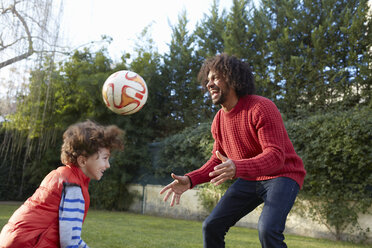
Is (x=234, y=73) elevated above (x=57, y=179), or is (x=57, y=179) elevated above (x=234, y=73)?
(x=234, y=73)

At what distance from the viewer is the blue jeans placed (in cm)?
208

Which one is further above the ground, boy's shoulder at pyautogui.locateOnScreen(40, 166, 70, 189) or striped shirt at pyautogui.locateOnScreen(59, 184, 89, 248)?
boy's shoulder at pyautogui.locateOnScreen(40, 166, 70, 189)

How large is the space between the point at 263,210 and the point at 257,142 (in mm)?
460

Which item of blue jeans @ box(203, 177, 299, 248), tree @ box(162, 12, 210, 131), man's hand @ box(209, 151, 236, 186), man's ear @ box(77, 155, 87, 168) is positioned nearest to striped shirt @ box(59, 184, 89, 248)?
man's ear @ box(77, 155, 87, 168)

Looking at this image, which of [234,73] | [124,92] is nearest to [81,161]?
[234,73]

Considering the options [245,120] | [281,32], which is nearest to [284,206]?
[245,120]

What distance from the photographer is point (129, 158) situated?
10.2 metres

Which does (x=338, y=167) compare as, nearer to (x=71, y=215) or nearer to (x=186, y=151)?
(x=186, y=151)

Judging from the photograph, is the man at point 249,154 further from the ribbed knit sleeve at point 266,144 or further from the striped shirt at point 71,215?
the striped shirt at point 71,215

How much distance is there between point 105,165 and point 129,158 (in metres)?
8.35

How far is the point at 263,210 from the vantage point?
7.18 ft

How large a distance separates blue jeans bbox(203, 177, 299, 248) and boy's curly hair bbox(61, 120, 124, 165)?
40.5 inches

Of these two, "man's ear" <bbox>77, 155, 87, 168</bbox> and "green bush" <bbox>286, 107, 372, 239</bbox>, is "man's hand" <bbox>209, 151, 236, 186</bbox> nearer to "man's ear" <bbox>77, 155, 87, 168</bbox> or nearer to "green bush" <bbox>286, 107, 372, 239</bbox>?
"man's ear" <bbox>77, 155, 87, 168</bbox>

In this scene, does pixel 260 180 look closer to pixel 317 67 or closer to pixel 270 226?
pixel 270 226
